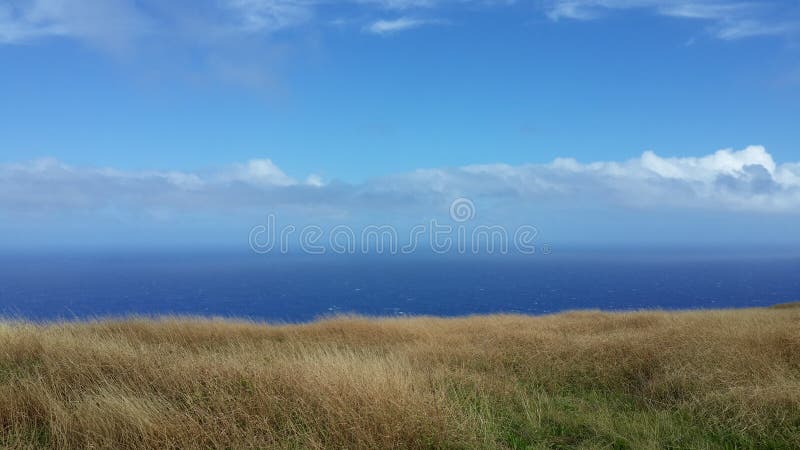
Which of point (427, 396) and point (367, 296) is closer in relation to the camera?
point (427, 396)

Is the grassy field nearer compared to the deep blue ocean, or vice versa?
the grassy field

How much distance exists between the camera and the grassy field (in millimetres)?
5582

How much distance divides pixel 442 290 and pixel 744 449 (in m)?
88.0

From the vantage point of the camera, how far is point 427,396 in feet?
21.3

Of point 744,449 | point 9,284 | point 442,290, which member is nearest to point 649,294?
point 442,290

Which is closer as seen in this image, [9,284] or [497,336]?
[497,336]

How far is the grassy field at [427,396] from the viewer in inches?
220

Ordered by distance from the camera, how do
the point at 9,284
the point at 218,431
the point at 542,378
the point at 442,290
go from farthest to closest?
the point at 9,284 → the point at 442,290 → the point at 542,378 → the point at 218,431

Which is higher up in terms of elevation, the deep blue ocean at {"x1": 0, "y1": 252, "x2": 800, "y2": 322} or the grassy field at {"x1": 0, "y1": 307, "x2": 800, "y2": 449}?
the grassy field at {"x1": 0, "y1": 307, "x2": 800, "y2": 449}

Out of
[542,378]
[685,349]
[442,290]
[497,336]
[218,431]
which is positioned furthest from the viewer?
[442,290]

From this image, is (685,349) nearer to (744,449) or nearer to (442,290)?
(744,449)

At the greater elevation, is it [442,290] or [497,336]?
[497,336]

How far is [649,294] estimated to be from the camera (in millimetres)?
85625

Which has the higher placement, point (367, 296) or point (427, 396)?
point (427, 396)
